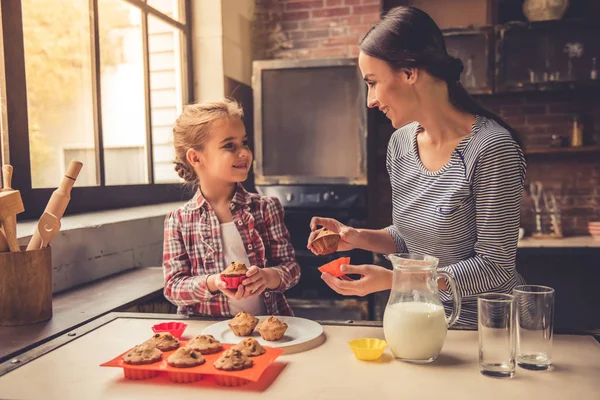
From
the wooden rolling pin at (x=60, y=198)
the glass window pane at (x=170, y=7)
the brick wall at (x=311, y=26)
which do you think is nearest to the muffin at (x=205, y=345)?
the wooden rolling pin at (x=60, y=198)

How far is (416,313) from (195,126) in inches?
41.6

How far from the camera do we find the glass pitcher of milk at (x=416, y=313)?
0.99 meters

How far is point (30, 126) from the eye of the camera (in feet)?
7.02

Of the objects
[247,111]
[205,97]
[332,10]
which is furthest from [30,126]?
[332,10]

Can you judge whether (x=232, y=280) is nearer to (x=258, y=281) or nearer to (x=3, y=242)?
(x=258, y=281)

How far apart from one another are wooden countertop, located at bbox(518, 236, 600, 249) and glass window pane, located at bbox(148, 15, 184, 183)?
83.3 inches

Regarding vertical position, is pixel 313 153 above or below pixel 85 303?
above

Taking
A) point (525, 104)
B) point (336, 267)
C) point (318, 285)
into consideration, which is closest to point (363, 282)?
point (336, 267)

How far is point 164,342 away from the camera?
107 centimetres

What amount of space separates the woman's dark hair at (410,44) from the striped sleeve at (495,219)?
0.33 feet

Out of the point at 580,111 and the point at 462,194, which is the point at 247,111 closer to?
the point at 580,111

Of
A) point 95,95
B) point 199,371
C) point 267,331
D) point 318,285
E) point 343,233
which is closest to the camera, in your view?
point 199,371

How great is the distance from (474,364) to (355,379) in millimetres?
230

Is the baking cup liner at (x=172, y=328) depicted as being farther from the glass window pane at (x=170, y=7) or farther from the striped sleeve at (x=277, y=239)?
the glass window pane at (x=170, y=7)
